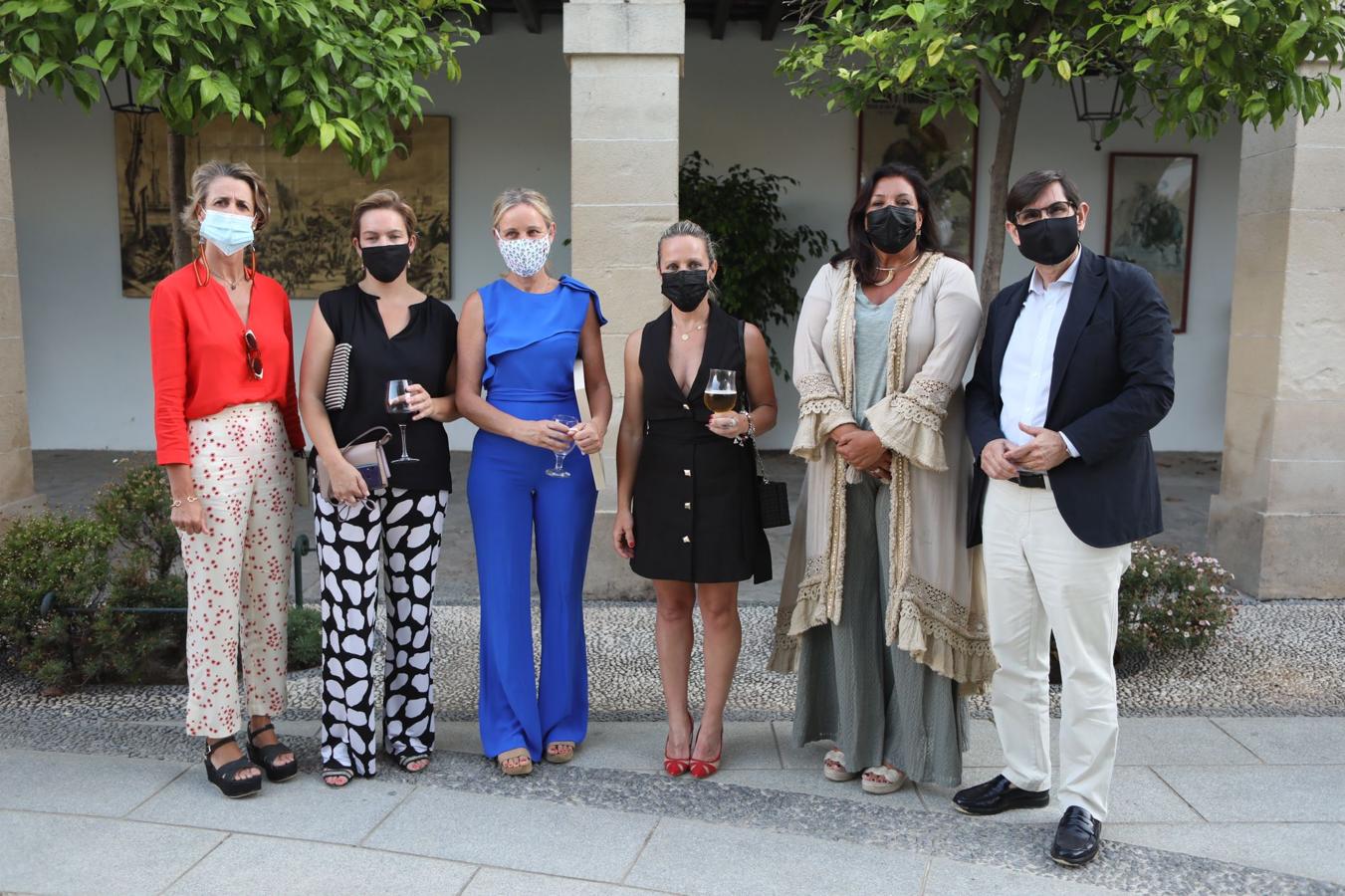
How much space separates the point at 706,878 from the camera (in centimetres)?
338

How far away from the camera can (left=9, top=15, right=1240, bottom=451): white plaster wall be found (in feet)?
36.1

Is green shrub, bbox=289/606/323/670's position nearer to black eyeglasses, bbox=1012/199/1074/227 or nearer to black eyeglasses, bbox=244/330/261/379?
black eyeglasses, bbox=244/330/261/379

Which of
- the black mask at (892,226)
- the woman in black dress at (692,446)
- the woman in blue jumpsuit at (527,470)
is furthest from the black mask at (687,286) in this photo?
the black mask at (892,226)

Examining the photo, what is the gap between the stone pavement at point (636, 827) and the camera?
11.1 feet

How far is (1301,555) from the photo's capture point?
6578mm

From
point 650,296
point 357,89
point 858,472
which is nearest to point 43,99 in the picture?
point 650,296

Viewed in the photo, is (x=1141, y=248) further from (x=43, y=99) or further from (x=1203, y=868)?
(x=43, y=99)

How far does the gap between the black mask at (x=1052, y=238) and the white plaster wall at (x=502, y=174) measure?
25.8 feet

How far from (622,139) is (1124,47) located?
2.78 metres

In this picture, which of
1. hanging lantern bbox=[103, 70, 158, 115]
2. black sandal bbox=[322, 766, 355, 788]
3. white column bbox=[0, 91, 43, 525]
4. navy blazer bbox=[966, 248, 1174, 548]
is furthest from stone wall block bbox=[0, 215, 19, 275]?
navy blazer bbox=[966, 248, 1174, 548]

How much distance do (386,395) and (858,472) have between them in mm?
1620

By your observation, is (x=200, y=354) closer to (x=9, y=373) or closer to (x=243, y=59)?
(x=243, y=59)

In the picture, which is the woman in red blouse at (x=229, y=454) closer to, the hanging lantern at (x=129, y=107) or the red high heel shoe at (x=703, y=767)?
the hanging lantern at (x=129, y=107)

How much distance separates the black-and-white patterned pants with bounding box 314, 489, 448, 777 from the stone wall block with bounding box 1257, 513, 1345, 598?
4.92m
